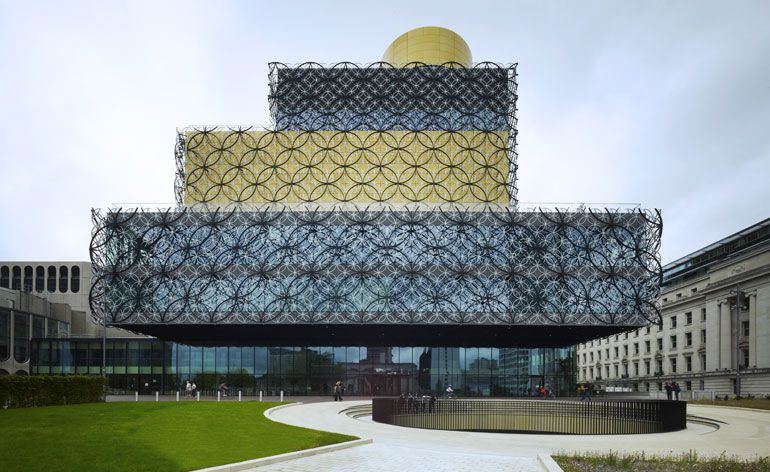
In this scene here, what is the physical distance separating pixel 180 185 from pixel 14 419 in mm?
39357

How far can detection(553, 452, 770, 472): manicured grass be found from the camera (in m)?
17.6

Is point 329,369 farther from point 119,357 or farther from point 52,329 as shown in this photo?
point 52,329

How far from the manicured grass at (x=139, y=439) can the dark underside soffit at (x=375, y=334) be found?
23962mm

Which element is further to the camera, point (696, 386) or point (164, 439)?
point (696, 386)

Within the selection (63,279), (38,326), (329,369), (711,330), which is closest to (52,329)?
(38,326)

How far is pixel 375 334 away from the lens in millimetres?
62250

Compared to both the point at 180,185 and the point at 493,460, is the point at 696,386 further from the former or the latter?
the point at 493,460

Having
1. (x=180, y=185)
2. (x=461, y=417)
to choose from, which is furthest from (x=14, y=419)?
(x=180, y=185)

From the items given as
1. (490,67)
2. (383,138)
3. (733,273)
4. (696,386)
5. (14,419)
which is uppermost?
(490,67)

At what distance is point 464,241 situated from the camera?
5462 cm

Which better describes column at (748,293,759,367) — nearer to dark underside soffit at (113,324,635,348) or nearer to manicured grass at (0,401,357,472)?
dark underside soffit at (113,324,635,348)

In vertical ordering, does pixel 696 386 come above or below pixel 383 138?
below

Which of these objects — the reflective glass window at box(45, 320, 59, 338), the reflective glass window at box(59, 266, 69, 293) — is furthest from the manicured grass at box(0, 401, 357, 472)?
the reflective glass window at box(59, 266, 69, 293)

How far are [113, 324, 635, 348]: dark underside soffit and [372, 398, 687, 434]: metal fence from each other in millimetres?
13759
